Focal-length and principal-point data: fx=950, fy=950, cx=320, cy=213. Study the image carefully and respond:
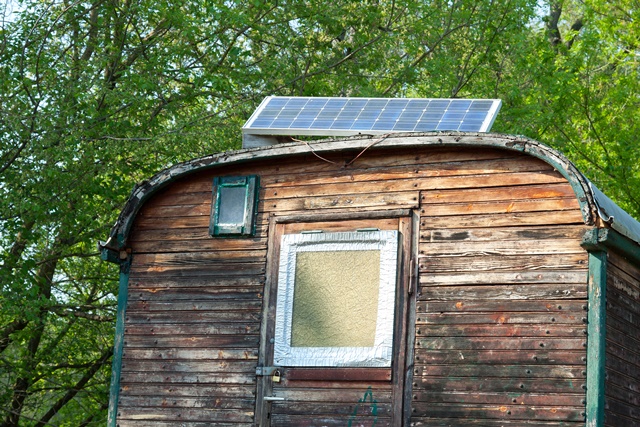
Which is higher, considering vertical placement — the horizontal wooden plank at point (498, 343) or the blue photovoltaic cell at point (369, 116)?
the blue photovoltaic cell at point (369, 116)

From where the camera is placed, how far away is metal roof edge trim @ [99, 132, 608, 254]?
8.15 metres

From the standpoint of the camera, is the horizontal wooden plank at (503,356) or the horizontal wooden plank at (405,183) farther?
the horizontal wooden plank at (405,183)

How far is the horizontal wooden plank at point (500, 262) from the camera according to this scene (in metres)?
8.16

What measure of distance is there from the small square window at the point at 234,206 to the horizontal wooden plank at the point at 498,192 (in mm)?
1866

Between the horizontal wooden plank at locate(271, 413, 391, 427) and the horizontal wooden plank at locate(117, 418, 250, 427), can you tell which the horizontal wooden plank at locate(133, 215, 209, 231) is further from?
the horizontal wooden plank at locate(271, 413, 391, 427)

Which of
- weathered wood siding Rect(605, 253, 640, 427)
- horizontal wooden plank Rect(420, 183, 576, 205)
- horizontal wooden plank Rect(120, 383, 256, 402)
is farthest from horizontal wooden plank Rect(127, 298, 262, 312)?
weathered wood siding Rect(605, 253, 640, 427)

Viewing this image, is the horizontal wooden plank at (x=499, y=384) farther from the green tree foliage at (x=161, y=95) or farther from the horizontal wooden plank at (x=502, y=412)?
the green tree foliage at (x=161, y=95)

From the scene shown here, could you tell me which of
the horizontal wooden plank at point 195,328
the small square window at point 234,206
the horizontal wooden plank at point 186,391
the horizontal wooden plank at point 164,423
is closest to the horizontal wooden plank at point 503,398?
the horizontal wooden plank at point 186,391

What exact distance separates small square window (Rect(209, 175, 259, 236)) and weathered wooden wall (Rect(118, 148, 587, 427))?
0.11 meters

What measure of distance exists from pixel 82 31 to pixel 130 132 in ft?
7.36

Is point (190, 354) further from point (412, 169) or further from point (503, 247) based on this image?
point (503, 247)

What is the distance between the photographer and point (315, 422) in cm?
895

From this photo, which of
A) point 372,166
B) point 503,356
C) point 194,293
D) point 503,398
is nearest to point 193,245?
point 194,293

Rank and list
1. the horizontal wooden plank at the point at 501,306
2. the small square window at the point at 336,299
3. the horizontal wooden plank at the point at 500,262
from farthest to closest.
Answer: the small square window at the point at 336,299 → the horizontal wooden plank at the point at 500,262 → the horizontal wooden plank at the point at 501,306
